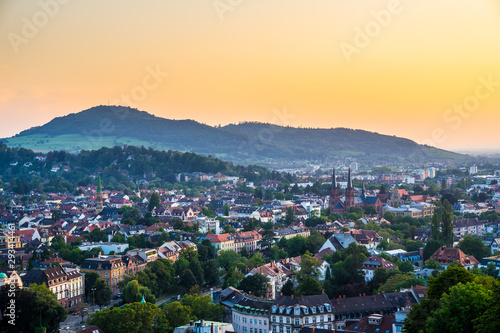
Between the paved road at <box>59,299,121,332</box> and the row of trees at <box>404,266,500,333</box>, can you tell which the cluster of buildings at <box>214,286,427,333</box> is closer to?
the paved road at <box>59,299,121,332</box>

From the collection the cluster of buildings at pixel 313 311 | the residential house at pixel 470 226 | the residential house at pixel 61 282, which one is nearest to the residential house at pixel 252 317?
the cluster of buildings at pixel 313 311

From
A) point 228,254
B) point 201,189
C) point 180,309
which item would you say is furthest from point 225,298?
point 201,189

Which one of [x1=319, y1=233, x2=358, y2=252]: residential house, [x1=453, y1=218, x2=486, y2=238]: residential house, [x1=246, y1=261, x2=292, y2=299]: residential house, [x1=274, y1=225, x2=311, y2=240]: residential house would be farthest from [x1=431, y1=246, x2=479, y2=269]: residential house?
[x1=453, y1=218, x2=486, y2=238]: residential house

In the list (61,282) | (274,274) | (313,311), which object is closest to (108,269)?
(61,282)

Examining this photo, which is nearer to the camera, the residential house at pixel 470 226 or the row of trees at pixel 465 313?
the row of trees at pixel 465 313

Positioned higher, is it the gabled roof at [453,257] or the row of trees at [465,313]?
the row of trees at [465,313]

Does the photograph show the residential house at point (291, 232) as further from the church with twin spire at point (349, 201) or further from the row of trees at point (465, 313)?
the row of trees at point (465, 313)
